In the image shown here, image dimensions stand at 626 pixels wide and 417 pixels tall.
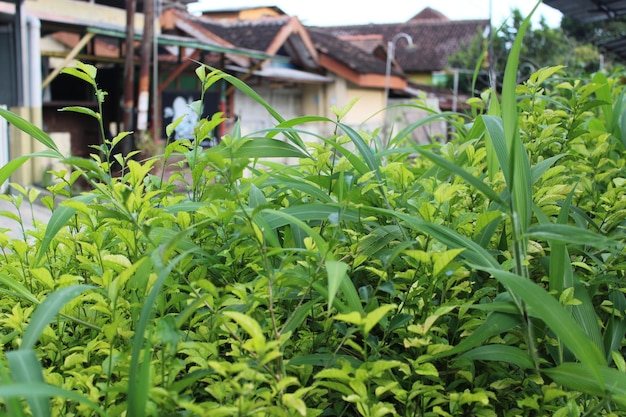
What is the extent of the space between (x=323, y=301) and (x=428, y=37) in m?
33.6

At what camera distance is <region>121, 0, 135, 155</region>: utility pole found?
40.9ft

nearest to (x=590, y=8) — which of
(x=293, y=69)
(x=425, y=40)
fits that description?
(x=293, y=69)

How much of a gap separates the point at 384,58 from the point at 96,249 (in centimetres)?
2120

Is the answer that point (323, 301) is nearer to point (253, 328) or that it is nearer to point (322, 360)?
point (322, 360)

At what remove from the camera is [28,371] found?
827 mm

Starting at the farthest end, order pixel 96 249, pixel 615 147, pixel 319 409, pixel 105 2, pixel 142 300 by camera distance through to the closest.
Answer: pixel 105 2
pixel 615 147
pixel 96 249
pixel 142 300
pixel 319 409

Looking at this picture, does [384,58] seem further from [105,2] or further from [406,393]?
[406,393]

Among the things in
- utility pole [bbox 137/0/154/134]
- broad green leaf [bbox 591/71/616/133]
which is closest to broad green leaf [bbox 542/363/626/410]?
broad green leaf [bbox 591/71/616/133]

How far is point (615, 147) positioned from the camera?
183 centimetres

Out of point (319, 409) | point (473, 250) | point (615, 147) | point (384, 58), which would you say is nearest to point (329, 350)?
point (319, 409)

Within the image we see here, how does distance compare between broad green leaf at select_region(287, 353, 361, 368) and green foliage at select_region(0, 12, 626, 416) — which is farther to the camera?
broad green leaf at select_region(287, 353, 361, 368)

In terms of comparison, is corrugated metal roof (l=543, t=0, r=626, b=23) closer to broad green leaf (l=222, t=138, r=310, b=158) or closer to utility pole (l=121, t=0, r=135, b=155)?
broad green leaf (l=222, t=138, r=310, b=158)

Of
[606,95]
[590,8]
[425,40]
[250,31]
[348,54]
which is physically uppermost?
[425,40]

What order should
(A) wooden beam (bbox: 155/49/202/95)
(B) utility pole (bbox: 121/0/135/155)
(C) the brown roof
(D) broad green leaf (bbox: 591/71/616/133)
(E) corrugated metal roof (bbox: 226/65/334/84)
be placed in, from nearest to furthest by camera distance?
(D) broad green leaf (bbox: 591/71/616/133), (B) utility pole (bbox: 121/0/135/155), (A) wooden beam (bbox: 155/49/202/95), (E) corrugated metal roof (bbox: 226/65/334/84), (C) the brown roof
